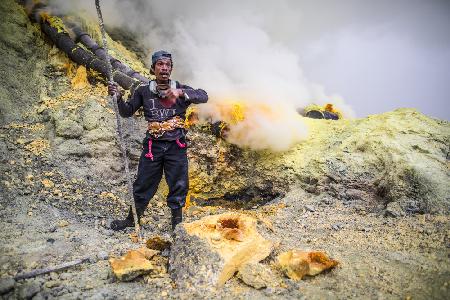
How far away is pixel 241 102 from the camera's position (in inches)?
212

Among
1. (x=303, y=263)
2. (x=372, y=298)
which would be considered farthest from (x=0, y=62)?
(x=372, y=298)

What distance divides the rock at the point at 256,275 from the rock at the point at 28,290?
154cm

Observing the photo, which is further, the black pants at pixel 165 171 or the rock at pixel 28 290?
the black pants at pixel 165 171

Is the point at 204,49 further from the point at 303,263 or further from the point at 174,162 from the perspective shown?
the point at 303,263

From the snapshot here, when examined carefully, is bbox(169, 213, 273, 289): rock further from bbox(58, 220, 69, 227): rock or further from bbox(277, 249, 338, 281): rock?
bbox(58, 220, 69, 227): rock

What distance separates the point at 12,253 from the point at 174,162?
1.73 meters

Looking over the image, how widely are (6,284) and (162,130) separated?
1927 mm

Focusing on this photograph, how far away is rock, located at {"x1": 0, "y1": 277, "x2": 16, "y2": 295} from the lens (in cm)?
220

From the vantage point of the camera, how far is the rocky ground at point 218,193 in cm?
239

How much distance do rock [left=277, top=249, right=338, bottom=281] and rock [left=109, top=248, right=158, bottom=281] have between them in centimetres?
112

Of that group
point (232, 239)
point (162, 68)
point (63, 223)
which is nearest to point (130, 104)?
point (162, 68)

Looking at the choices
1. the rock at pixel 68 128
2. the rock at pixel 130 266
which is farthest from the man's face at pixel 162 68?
the rock at pixel 68 128

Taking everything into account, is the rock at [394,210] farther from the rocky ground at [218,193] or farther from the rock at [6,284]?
the rock at [6,284]

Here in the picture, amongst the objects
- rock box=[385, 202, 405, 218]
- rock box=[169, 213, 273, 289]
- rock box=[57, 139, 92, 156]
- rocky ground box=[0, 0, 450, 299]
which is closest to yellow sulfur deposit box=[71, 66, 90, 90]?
rocky ground box=[0, 0, 450, 299]
